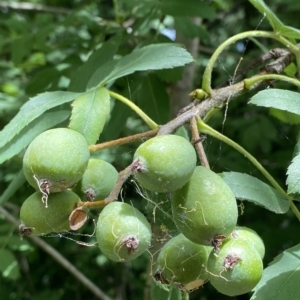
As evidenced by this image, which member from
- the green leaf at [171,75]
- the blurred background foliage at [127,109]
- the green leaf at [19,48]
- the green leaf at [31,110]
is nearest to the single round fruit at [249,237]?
the blurred background foliage at [127,109]

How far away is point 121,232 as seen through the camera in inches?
42.2

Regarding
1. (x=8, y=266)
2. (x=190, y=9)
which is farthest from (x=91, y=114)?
(x=8, y=266)

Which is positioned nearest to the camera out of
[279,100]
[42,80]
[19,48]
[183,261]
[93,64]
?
A: [183,261]

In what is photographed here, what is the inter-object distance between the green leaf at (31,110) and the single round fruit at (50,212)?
31 cm

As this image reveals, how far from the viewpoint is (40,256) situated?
3.52 meters

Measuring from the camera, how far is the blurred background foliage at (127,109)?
217 centimetres

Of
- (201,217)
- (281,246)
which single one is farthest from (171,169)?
(281,246)

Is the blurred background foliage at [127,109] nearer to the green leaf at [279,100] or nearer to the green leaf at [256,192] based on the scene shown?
the green leaf at [256,192]

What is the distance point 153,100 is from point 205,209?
1130 millimetres

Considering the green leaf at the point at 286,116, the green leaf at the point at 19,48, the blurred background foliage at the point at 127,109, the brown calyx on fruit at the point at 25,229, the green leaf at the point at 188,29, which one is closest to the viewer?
the brown calyx on fruit at the point at 25,229

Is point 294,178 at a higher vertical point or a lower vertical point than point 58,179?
lower

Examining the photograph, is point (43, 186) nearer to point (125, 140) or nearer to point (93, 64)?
point (125, 140)

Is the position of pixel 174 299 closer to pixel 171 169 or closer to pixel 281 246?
pixel 171 169

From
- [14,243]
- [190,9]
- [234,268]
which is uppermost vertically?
[190,9]
